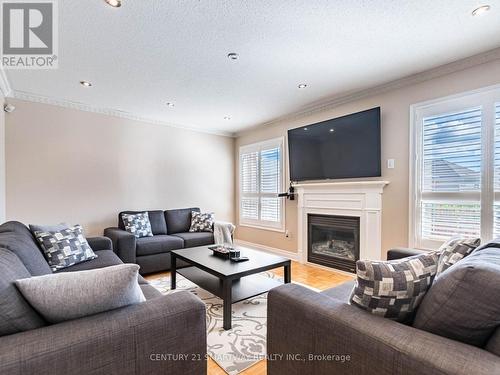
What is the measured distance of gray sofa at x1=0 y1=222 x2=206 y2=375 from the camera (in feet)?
2.72

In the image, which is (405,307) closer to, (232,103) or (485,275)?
(485,275)

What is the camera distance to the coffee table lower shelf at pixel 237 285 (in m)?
2.31

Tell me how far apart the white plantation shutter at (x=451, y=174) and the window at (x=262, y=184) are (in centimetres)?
222

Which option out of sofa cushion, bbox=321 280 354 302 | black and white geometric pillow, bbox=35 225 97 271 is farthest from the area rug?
black and white geometric pillow, bbox=35 225 97 271

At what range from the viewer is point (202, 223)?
434 centimetres

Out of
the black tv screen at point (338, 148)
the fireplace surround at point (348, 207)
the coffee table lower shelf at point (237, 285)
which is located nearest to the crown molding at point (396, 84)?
the black tv screen at point (338, 148)

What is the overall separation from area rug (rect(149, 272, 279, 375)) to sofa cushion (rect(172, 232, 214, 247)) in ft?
4.04

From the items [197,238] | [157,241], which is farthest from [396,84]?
[157,241]

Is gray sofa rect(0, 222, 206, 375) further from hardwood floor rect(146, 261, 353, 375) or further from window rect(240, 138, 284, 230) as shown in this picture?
window rect(240, 138, 284, 230)

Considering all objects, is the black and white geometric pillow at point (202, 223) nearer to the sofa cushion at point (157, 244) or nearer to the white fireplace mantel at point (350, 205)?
the sofa cushion at point (157, 244)

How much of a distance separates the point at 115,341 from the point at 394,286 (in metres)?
1.13

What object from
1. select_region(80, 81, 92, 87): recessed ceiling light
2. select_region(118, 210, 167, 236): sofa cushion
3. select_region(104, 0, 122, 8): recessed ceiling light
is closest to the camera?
select_region(104, 0, 122, 8): recessed ceiling light

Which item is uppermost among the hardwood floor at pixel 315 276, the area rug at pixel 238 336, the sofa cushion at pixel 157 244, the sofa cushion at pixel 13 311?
the sofa cushion at pixel 13 311

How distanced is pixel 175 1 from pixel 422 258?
2.15 meters
